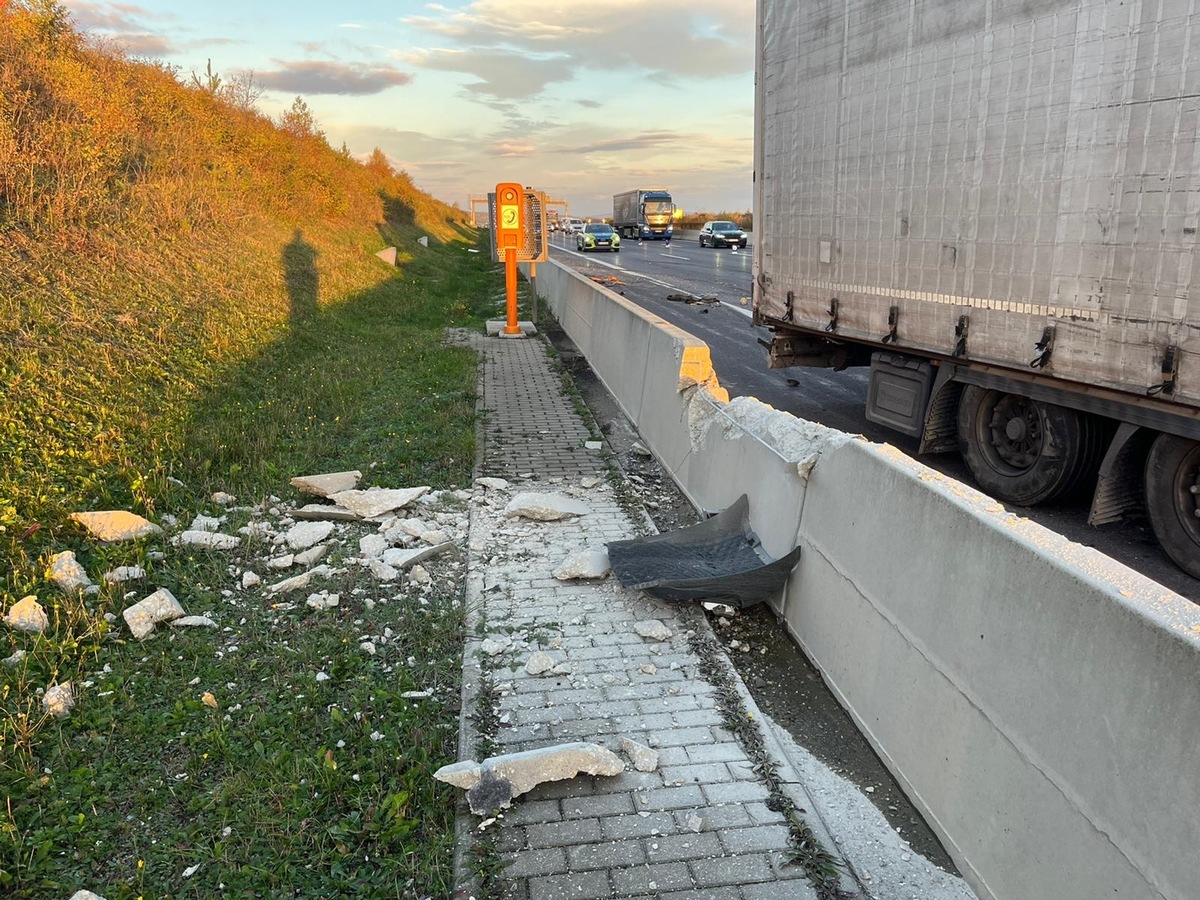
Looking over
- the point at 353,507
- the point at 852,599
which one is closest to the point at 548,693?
the point at 852,599

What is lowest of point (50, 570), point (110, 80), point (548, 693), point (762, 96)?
point (548, 693)

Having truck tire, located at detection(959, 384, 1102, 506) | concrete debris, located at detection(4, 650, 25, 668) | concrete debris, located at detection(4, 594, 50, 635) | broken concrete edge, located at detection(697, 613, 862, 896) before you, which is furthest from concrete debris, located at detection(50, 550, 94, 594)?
truck tire, located at detection(959, 384, 1102, 506)

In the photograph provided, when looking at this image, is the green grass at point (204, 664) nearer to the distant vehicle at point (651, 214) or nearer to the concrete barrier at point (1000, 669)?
the concrete barrier at point (1000, 669)

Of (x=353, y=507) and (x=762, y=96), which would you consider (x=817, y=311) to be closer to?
(x=762, y=96)

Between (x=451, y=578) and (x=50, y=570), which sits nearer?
(x=50, y=570)

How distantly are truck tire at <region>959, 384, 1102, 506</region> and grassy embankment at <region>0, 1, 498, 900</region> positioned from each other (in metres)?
4.41

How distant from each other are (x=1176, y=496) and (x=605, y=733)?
4.06 metres

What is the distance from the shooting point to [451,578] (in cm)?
546

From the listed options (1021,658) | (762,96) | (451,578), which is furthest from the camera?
(762,96)

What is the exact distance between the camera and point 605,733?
12.6 ft

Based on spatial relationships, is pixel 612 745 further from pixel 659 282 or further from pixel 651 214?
pixel 651 214

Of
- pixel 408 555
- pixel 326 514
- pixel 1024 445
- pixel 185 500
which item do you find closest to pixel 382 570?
pixel 408 555

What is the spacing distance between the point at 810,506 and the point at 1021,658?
6.08 feet

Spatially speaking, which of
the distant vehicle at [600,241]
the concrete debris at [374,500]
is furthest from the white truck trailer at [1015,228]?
the distant vehicle at [600,241]
